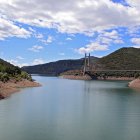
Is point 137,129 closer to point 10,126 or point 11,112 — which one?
point 10,126

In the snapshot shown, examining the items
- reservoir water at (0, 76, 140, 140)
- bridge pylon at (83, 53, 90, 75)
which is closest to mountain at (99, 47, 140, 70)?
bridge pylon at (83, 53, 90, 75)

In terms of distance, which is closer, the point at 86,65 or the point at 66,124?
the point at 66,124

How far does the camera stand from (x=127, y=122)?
1180 inches

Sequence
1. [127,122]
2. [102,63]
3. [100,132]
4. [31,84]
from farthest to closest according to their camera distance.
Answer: [102,63]
[31,84]
[127,122]
[100,132]

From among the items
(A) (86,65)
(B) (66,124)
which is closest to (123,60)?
(A) (86,65)

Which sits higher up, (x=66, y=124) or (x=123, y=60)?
(x=123, y=60)

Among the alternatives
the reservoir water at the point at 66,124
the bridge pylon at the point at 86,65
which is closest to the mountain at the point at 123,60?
the bridge pylon at the point at 86,65

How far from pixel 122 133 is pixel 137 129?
2.03m

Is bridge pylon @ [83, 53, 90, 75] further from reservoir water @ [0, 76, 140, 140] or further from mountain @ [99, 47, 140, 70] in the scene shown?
reservoir water @ [0, 76, 140, 140]

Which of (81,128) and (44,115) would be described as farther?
(44,115)

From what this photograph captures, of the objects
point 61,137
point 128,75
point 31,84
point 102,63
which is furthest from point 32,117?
point 102,63

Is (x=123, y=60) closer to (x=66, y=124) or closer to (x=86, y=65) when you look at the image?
(x=86, y=65)

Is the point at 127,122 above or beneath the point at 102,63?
beneath

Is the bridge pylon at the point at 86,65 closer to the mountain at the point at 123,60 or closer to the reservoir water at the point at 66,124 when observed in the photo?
the mountain at the point at 123,60
